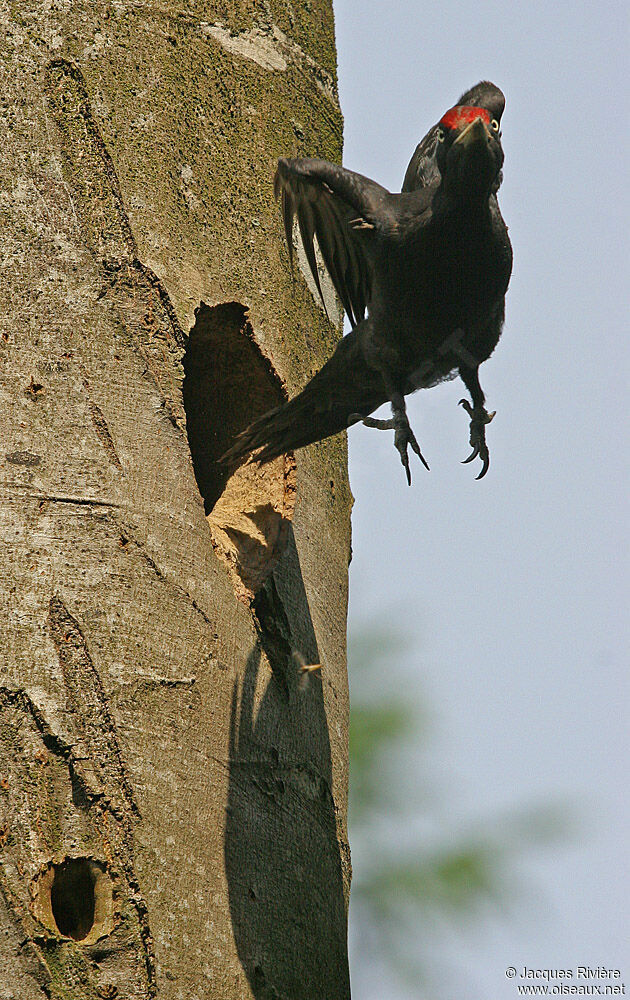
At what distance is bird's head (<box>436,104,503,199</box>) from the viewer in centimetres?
287

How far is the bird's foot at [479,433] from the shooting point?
11.1 feet

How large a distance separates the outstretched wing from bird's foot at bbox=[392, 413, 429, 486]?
16.1 inches

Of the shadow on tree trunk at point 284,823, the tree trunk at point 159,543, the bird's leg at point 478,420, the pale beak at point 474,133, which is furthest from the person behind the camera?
the bird's leg at point 478,420

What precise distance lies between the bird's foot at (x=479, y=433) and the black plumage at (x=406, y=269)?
0.48 ft

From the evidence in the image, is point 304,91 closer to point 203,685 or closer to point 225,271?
point 225,271

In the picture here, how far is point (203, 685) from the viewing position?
7.80ft

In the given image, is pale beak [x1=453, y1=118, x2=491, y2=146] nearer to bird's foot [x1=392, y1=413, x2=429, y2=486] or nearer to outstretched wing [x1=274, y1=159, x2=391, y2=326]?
outstretched wing [x1=274, y1=159, x2=391, y2=326]

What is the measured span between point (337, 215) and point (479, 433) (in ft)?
2.41

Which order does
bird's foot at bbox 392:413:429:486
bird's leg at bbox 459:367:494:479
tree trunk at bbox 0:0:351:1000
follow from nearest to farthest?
tree trunk at bbox 0:0:351:1000 → bird's foot at bbox 392:413:429:486 → bird's leg at bbox 459:367:494:479

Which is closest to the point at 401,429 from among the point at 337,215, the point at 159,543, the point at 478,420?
the point at 478,420

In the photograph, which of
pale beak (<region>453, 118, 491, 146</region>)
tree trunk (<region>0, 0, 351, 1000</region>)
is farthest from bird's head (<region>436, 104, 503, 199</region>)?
tree trunk (<region>0, 0, 351, 1000</region>)

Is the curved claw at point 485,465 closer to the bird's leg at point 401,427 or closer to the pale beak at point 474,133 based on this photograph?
the bird's leg at point 401,427

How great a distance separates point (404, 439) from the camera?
311cm

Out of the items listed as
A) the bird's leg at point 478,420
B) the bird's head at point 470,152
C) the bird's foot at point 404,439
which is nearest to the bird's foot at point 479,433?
the bird's leg at point 478,420
